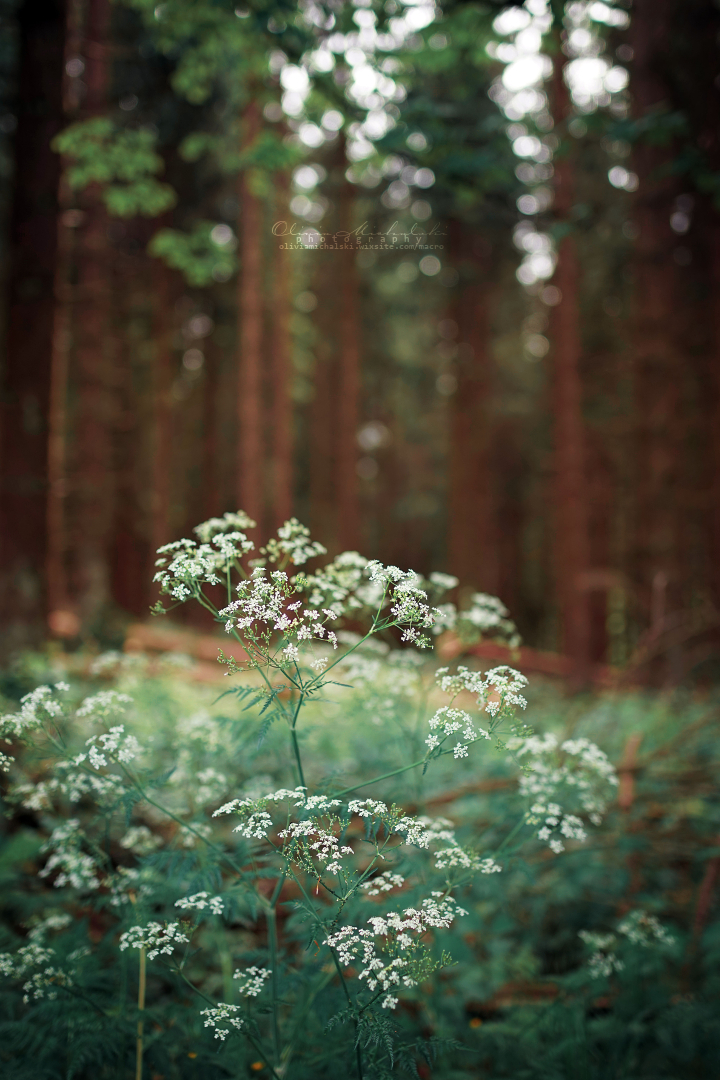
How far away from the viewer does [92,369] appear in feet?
31.4

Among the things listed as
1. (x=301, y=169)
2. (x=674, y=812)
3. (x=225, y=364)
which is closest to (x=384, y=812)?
(x=674, y=812)

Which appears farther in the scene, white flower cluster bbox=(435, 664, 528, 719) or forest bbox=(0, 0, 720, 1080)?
forest bbox=(0, 0, 720, 1080)

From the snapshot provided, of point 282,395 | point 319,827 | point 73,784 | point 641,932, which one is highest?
point 282,395

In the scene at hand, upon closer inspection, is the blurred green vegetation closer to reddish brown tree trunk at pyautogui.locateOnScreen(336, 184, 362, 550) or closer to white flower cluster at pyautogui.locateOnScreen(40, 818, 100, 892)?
white flower cluster at pyautogui.locateOnScreen(40, 818, 100, 892)

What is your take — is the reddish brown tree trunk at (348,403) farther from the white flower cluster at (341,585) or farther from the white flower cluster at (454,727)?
the white flower cluster at (454,727)

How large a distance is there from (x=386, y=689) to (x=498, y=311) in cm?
1938

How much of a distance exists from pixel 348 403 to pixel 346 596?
1205 centimetres

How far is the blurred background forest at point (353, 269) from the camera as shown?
7.25m

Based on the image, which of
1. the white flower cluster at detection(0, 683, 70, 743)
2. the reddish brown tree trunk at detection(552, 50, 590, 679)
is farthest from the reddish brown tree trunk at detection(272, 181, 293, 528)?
the white flower cluster at detection(0, 683, 70, 743)

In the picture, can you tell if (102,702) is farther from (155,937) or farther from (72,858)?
(155,937)

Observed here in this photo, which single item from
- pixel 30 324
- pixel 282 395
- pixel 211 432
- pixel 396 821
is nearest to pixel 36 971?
pixel 396 821

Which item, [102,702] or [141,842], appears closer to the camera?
[102,702]

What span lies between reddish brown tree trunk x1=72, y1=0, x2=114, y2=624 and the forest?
61mm

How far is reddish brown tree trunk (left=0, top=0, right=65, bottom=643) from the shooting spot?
751cm
